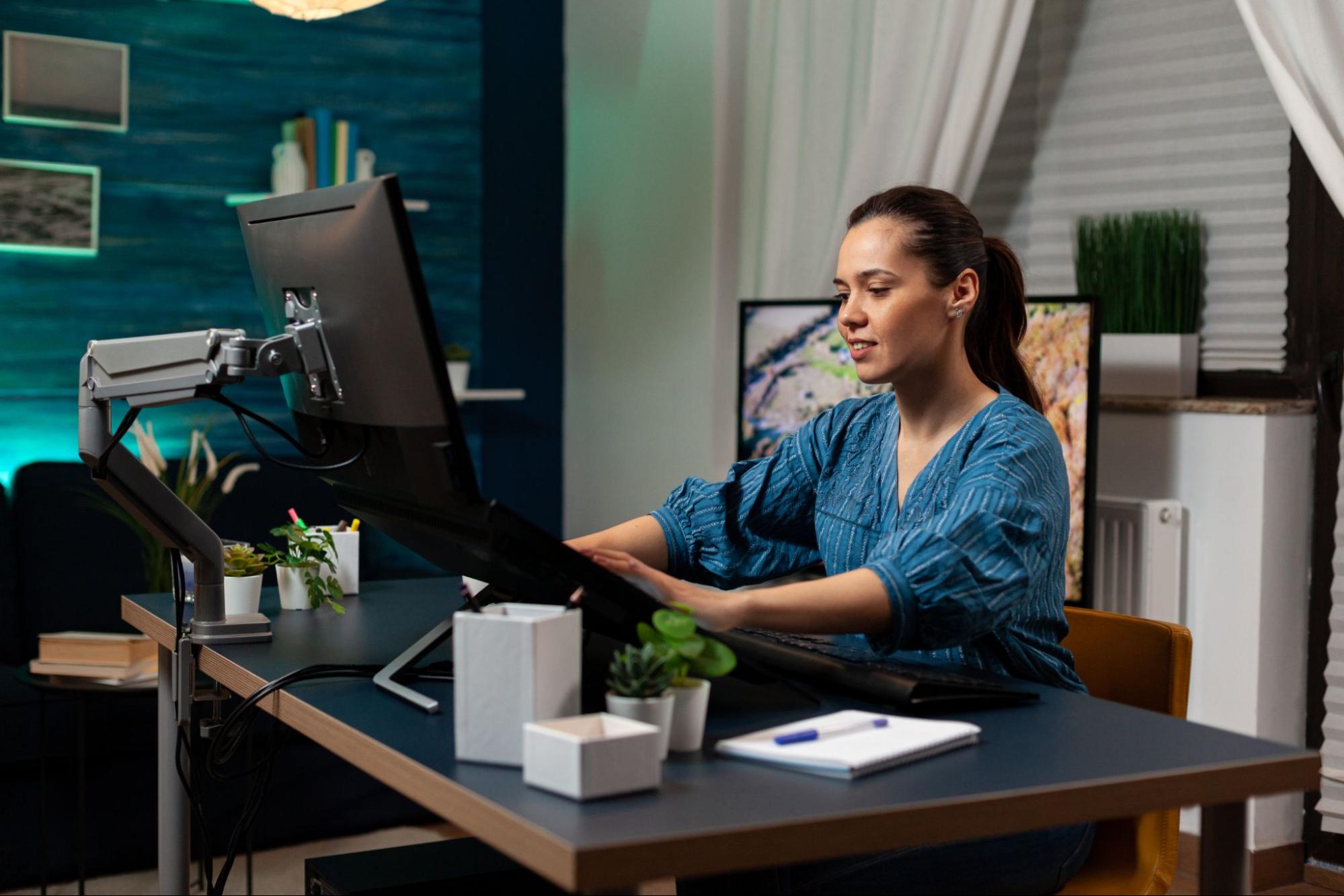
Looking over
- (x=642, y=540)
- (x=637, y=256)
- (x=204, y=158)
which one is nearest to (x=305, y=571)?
(x=642, y=540)

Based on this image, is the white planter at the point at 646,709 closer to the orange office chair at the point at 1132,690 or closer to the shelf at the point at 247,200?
the orange office chair at the point at 1132,690

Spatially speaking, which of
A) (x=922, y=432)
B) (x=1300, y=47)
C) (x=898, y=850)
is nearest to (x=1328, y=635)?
(x=1300, y=47)

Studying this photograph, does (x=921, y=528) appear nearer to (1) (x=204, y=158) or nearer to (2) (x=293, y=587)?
(2) (x=293, y=587)

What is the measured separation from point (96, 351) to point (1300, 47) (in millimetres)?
2064

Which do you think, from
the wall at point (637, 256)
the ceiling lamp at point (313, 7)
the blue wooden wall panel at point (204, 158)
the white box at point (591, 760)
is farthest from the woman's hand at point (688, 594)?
the blue wooden wall panel at point (204, 158)

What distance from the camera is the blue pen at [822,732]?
45.9 inches

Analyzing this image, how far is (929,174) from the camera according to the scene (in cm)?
325

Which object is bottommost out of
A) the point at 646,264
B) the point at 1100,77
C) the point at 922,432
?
the point at 922,432

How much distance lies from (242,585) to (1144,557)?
6.01ft

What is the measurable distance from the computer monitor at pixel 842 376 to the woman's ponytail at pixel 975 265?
2.54 feet

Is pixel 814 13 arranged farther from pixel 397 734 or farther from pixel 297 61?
pixel 397 734

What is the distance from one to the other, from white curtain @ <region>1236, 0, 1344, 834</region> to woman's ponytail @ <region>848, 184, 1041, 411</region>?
950 millimetres

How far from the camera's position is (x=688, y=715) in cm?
117

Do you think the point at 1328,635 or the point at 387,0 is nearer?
the point at 1328,635
